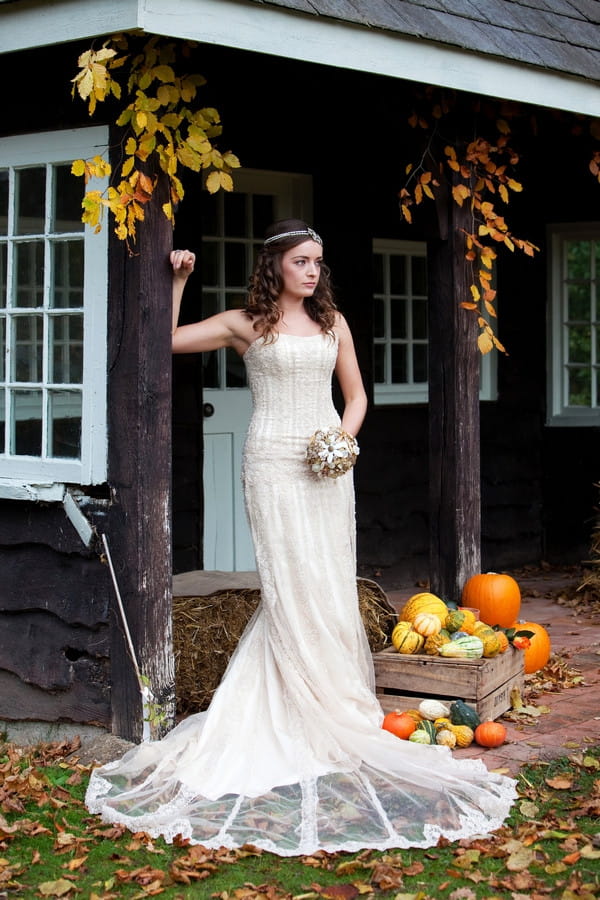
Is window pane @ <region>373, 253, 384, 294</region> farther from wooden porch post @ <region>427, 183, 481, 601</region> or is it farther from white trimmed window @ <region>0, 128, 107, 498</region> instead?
white trimmed window @ <region>0, 128, 107, 498</region>

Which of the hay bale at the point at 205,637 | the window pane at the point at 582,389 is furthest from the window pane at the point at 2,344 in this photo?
the window pane at the point at 582,389

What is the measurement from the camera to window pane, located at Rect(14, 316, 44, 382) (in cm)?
548

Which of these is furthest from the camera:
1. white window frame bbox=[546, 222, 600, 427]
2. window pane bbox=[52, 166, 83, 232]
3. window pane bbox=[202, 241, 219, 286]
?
white window frame bbox=[546, 222, 600, 427]

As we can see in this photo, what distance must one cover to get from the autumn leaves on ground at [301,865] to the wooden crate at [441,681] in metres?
0.80

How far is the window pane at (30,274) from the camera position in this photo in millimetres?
5465

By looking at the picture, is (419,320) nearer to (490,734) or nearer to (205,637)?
(205,637)

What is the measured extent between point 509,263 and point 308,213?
2136mm

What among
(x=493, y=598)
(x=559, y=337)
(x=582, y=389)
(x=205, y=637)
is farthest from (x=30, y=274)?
(x=582, y=389)

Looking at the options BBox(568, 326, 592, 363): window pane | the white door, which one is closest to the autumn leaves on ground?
the white door

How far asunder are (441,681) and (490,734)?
0.43 meters

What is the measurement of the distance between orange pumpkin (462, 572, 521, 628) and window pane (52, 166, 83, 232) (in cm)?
263

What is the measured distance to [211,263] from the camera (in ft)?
25.1

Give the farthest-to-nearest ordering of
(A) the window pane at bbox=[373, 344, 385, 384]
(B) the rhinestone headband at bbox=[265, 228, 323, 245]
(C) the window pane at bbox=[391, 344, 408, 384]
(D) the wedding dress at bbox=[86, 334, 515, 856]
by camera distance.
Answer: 1. (C) the window pane at bbox=[391, 344, 408, 384]
2. (A) the window pane at bbox=[373, 344, 385, 384]
3. (B) the rhinestone headband at bbox=[265, 228, 323, 245]
4. (D) the wedding dress at bbox=[86, 334, 515, 856]

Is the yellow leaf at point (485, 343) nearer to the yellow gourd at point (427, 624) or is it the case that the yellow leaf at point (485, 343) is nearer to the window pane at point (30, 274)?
the yellow gourd at point (427, 624)
